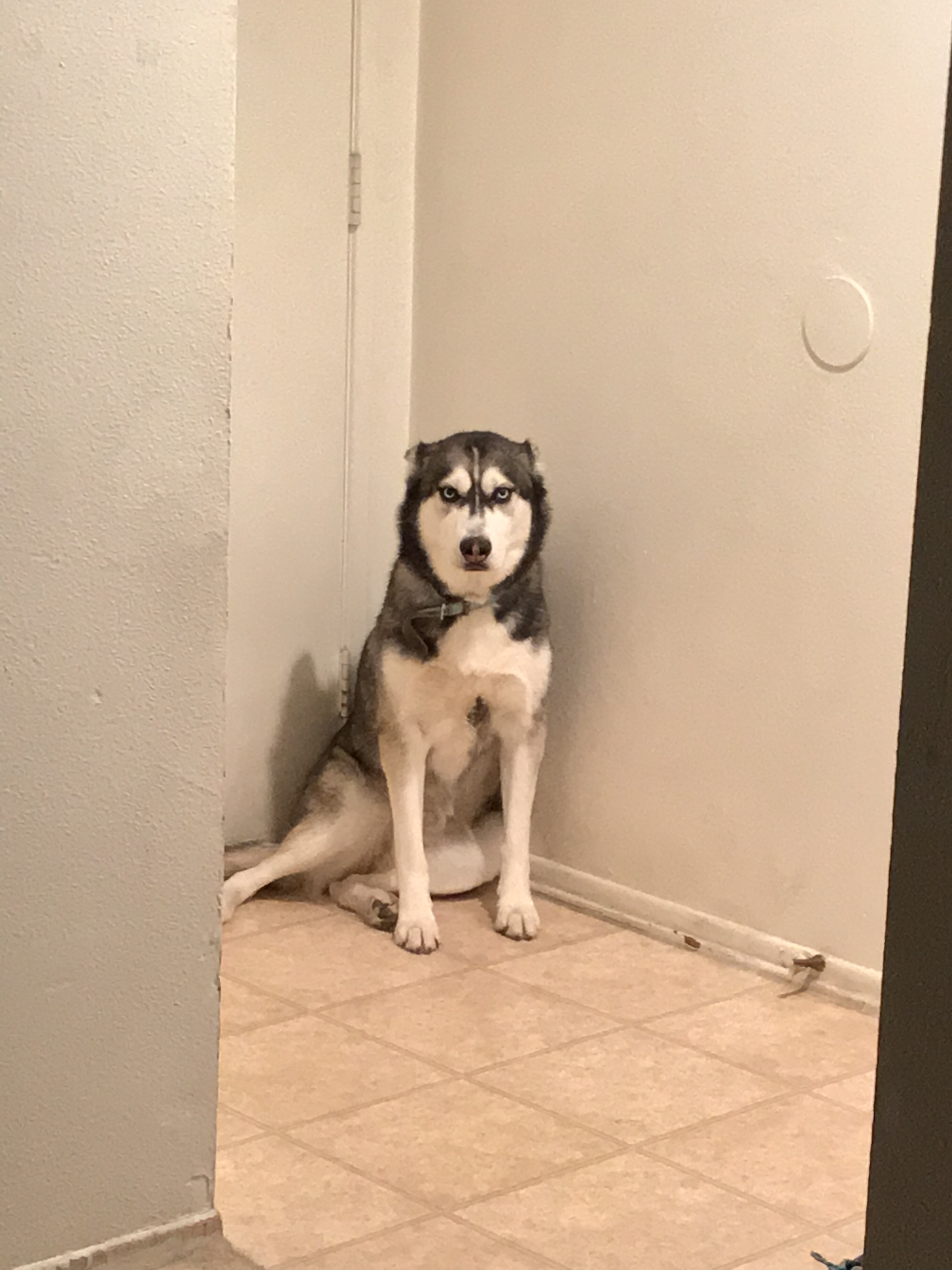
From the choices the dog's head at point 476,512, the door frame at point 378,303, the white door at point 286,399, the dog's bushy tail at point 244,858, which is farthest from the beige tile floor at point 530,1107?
the door frame at point 378,303

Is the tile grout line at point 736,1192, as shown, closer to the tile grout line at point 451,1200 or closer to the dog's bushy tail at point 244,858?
the tile grout line at point 451,1200

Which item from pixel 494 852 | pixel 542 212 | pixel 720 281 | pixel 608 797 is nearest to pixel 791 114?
pixel 720 281

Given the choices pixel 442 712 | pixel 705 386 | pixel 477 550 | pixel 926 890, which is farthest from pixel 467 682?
pixel 926 890

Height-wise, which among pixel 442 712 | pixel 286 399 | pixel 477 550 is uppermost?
pixel 286 399

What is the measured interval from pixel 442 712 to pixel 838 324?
45.1 inches

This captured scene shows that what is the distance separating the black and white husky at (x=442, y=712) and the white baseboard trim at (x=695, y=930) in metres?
0.13

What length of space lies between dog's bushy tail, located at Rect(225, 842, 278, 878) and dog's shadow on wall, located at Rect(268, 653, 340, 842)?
181 millimetres

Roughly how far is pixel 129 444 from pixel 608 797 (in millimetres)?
1937

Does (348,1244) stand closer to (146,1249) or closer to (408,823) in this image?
(146,1249)

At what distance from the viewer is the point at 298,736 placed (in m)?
3.79

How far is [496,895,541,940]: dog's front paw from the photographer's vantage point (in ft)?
10.6

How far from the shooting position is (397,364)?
12.6ft

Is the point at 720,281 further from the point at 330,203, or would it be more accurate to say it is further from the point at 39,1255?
the point at 39,1255

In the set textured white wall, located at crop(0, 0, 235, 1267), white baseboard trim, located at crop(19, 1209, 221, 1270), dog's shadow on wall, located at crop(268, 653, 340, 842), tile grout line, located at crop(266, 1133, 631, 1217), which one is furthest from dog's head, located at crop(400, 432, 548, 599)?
white baseboard trim, located at crop(19, 1209, 221, 1270)
